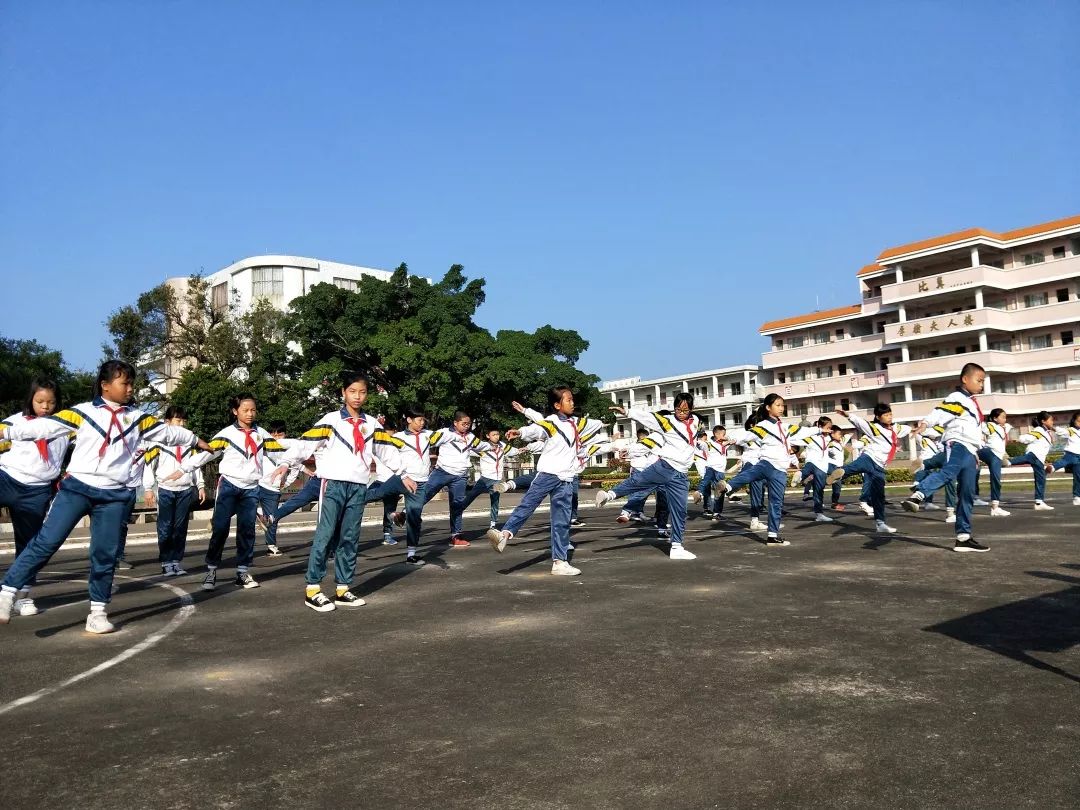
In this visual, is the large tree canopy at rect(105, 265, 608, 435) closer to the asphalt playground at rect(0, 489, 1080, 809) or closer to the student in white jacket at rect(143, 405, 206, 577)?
the student in white jacket at rect(143, 405, 206, 577)

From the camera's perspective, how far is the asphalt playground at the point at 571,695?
3.73 m

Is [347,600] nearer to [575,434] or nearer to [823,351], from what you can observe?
[575,434]

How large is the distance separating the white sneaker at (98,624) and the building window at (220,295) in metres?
81.6

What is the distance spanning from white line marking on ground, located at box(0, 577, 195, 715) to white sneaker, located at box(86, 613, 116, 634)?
44cm

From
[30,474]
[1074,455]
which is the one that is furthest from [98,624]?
[1074,455]

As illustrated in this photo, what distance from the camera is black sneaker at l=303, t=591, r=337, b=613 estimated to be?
27.5 ft

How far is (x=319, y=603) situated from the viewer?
332 inches

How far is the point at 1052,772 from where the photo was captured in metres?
3.70

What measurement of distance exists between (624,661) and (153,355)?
53.3 meters

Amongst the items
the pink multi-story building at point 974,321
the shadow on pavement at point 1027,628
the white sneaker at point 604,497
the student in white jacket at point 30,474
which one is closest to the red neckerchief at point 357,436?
the student in white jacket at point 30,474

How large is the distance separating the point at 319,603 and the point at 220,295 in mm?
84771

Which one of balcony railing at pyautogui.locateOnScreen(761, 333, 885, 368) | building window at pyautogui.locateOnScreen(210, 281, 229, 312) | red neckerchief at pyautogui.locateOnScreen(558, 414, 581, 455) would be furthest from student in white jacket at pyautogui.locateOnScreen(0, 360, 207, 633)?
building window at pyautogui.locateOnScreen(210, 281, 229, 312)

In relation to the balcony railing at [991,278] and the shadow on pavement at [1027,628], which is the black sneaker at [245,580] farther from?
the balcony railing at [991,278]

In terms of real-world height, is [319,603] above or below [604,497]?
below
